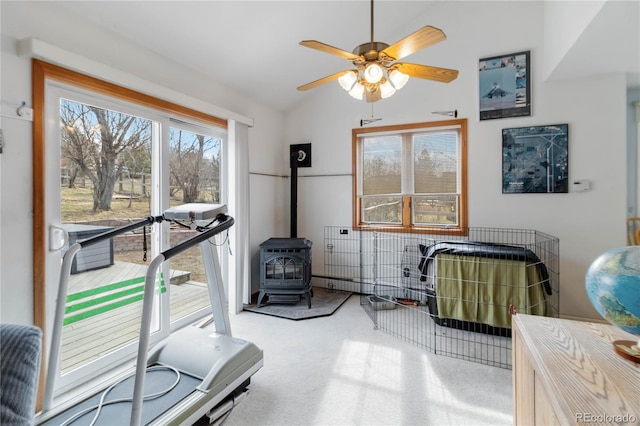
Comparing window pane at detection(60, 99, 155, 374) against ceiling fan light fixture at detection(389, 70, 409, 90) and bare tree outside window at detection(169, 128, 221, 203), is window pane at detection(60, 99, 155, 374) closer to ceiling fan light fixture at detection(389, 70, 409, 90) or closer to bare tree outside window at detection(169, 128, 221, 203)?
bare tree outside window at detection(169, 128, 221, 203)

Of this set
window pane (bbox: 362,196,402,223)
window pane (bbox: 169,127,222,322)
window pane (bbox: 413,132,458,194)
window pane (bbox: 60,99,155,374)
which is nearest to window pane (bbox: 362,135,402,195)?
window pane (bbox: 362,196,402,223)

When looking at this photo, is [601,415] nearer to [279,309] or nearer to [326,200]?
[279,309]

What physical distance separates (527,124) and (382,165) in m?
1.72

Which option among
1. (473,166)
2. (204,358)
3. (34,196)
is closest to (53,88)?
(34,196)

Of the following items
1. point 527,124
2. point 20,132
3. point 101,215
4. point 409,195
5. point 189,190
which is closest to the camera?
point 20,132

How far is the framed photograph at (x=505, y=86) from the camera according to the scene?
3.28 metres

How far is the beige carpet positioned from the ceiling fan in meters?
2.14

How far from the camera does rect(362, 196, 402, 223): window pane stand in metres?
4.09

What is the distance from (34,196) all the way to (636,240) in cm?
539

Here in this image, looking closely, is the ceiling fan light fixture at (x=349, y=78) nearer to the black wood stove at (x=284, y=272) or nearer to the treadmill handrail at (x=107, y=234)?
the treadmill handrail at (x=107, y=234)

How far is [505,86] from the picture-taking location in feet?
11.0

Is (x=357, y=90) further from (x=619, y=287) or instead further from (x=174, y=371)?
(x=174, y=371)

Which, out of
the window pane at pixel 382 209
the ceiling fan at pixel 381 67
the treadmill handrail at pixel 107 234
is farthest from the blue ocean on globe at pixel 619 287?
the window pane at pixel 382 209

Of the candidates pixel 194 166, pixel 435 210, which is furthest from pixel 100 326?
pixel 435 210
